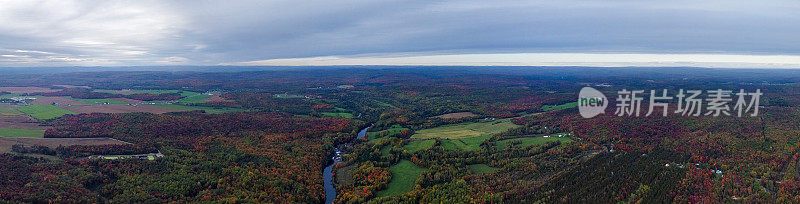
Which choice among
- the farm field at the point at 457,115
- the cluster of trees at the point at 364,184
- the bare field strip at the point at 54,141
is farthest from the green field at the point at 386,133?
the bare field strip at the point at 54,141

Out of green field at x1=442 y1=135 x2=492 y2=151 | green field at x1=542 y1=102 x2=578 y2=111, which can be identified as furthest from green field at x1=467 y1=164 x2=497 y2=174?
green field at x1=542 y1=102 x2=578 y2=111

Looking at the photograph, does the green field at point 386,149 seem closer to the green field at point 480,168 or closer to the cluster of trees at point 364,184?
the cluster of trees at point 364,184

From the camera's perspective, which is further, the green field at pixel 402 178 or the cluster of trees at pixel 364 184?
the green field at pixel 402 178

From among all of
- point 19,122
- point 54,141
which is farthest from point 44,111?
point 54,141

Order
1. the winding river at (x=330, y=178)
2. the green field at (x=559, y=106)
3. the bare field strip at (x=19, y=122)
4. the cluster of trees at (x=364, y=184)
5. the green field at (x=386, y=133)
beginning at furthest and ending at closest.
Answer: the green field at (x=559, y=106)
the green field at (x=386, y=133)
the bare field strip at (x=19, y=122)
the winding river at (x=330, y=178)
the cluster of trees at (x=364, y=184)

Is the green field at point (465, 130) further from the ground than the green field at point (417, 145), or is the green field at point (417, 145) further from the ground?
the green field at point (465, 130)

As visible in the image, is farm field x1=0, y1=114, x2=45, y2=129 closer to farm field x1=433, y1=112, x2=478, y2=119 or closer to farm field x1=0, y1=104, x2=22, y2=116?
farm field x1=0, y1=104, x2=22, y2=116

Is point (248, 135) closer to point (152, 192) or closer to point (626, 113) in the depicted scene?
point (152, 192)
